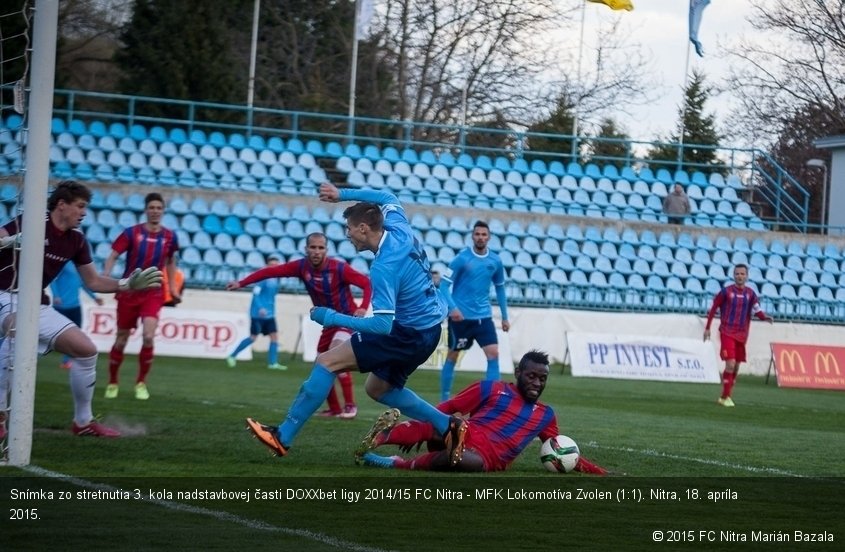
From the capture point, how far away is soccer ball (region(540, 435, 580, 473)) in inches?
343

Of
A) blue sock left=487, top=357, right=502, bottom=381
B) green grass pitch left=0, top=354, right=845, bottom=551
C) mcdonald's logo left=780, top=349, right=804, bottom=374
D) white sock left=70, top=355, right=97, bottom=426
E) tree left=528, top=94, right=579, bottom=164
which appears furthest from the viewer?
tree left=528, top=94, right=579, bottom=164

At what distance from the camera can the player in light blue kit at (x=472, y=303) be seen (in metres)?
15.1

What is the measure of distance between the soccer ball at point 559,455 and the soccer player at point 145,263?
19.8 ft

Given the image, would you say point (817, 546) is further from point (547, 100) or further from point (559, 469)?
point (547, 100)

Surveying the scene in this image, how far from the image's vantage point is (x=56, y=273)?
376 inches

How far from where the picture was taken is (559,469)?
28.7 ft

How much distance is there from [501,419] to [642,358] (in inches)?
619

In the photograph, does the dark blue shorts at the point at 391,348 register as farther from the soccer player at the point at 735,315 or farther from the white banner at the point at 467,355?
the white banner at the point at 467,355

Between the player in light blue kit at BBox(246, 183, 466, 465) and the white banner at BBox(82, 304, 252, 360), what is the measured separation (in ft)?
49.8

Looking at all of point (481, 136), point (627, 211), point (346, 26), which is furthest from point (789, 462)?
point (346, 26)

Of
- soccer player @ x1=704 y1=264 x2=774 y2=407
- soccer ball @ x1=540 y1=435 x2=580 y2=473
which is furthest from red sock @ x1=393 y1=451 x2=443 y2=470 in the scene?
soccer player @ x1=704 y1=264 x2=774 y2=407

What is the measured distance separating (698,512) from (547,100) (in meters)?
34.0

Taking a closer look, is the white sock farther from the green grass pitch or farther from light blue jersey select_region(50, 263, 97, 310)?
light blue jersey select_region(50, 263, 97, 310)

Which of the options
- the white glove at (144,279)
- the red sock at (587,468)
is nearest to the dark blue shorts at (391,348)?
the red sock at (587,468)
